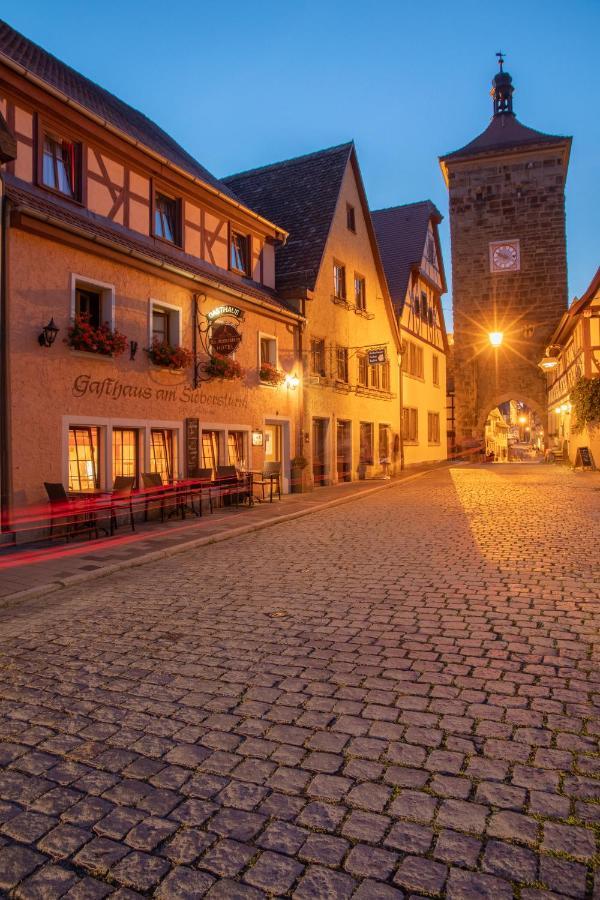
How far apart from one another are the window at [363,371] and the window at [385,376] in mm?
1779

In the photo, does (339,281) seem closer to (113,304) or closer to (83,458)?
(113,304)

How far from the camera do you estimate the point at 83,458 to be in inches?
473

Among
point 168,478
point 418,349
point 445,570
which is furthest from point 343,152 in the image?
point 445,570

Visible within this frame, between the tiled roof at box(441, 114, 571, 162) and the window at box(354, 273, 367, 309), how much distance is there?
2008 cm

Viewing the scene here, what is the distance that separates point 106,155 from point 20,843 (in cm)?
1355

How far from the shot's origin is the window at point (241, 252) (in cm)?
1806

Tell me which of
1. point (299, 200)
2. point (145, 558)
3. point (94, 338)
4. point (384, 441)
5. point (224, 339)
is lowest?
point (145, 558)

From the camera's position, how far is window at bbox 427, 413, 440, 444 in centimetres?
3484

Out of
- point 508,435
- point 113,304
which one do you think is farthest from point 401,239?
A: point 508,435

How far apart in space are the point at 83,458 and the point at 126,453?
1226 mm

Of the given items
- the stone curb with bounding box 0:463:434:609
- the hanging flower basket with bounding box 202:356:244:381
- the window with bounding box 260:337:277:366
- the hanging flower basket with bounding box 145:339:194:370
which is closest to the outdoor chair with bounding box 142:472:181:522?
the stone curb with bounding box 0:463:434:609

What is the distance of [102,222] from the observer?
13023mm

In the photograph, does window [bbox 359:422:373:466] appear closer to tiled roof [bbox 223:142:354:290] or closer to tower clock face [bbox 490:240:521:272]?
tiled roof [bbox 223:142:354:290]

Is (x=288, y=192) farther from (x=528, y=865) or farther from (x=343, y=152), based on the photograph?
(x=528, y=865)
